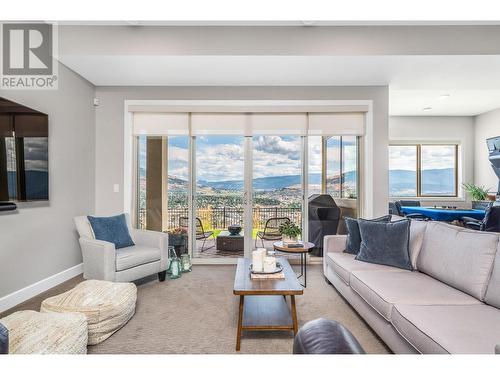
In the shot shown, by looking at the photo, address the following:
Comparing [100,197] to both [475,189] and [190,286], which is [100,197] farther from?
[475,189]

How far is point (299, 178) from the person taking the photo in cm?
409

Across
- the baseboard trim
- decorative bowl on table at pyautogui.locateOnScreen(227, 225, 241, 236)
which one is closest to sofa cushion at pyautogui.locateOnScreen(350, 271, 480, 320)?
decorative bowl on table at pyautogui.locateOnScreen(227, 225, 241, 236)

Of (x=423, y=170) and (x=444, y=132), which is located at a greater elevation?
(x=444, y=132)

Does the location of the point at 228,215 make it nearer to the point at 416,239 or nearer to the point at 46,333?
the point at 416,239

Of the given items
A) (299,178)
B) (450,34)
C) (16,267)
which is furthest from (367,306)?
(16,267)

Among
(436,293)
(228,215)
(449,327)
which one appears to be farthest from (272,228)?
(449,327)

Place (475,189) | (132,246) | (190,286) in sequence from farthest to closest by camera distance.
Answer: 1. (475,189)
2. (132,246)
3. (190,286)

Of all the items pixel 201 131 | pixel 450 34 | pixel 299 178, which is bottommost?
pixel 299 178

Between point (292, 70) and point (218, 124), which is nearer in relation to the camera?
point (292, 70)

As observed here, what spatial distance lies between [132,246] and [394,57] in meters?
3.84

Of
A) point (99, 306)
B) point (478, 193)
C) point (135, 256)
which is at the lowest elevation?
point (99, 306)

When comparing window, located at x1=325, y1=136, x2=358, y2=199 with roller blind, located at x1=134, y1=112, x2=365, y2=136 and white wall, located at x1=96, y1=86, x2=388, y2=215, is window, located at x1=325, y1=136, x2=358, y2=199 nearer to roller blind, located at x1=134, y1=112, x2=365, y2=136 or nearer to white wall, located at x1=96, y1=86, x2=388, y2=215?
roller blind, located at x1=134, y1=112, x2=365, y2=136

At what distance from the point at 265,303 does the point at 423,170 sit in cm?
583

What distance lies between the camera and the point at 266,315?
7.02ft
